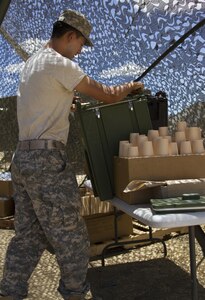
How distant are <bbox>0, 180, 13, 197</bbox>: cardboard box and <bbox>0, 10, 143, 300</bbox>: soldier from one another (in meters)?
2.40

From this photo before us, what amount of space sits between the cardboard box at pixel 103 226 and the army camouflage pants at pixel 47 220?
1.04 meters

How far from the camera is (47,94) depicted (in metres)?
2.46

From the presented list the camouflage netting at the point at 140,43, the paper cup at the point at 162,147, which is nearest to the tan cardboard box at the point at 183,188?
the paper cup at the point at 162,147

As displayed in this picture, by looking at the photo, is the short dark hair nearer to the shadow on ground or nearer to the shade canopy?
the shade canopy

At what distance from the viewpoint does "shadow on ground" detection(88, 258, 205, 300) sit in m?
3.17

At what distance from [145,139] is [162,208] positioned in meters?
0.59

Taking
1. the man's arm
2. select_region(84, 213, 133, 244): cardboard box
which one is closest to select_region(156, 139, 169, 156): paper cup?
the man's arm

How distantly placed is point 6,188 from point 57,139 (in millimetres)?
2666

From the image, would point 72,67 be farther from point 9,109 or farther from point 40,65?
point 9,109

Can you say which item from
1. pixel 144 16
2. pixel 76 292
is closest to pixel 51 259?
pixel 76 292

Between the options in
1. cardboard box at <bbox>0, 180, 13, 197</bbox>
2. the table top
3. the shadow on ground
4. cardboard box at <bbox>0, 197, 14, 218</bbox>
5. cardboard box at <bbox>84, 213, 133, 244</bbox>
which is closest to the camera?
the table top

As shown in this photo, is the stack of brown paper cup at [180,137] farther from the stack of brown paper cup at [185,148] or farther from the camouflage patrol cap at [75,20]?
the camouflage patrol cap at [75,20]

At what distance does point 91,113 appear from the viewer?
103 inches

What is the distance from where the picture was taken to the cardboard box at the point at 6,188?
16.4 feet
